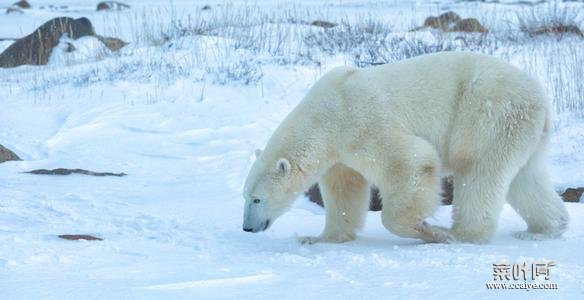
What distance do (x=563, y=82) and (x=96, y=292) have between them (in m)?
6.76

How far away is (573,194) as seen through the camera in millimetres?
6254

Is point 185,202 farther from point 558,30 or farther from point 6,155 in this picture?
point 558,30

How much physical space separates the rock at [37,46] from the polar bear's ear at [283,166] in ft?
33.9

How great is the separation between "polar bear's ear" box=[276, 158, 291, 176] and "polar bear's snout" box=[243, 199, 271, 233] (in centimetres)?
22

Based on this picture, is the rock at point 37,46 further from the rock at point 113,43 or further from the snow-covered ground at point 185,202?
the snow-covered ground at point 185,202

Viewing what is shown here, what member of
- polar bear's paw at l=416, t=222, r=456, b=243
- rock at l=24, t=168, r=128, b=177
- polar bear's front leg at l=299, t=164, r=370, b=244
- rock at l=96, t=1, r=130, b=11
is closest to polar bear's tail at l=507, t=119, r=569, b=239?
polar bear's paw at l=416, t=222, r=456, b=243

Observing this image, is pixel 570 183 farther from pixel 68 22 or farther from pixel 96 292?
pixel 68 22

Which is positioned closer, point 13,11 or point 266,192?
point 266,192

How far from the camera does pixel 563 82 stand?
8898 millimetres

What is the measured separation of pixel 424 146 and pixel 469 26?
947 centimetres

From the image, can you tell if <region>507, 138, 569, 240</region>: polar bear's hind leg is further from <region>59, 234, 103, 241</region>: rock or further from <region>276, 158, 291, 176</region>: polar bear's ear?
<region>59, 234, 103, 241</region>: rock

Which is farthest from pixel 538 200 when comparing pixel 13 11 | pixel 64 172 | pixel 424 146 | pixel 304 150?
pixel 13 11

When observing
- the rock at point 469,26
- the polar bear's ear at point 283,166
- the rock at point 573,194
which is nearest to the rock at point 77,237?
the polar bear's ear at point 283,166

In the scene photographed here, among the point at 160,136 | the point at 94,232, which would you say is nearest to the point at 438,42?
the point at 160,136
